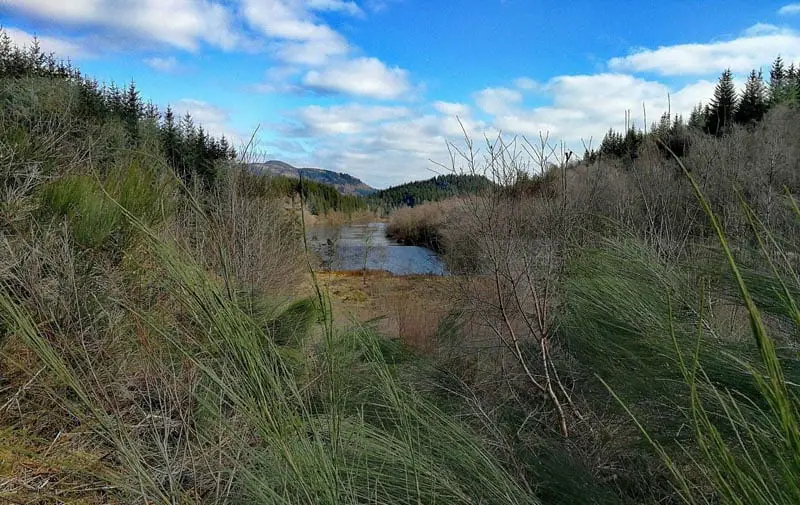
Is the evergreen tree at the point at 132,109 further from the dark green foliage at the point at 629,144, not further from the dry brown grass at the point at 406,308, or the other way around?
the dark green foliage at the point at 629,144

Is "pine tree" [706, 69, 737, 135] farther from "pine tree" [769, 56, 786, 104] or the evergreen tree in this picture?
the evergreen tree

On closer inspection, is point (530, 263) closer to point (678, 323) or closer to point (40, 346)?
point (678, 323)

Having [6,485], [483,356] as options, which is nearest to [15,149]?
[6,485]

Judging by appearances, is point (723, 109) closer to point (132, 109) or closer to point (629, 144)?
point (629, 144)

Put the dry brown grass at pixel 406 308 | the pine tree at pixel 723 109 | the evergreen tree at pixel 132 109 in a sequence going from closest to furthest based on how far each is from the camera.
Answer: the pine tree at pixel 723 109
the dry brown grass at pixel 406 308
the evergreen tree at pixel 132 109

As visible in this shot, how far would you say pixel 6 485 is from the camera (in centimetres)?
218

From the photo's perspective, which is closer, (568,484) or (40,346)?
(40,346)

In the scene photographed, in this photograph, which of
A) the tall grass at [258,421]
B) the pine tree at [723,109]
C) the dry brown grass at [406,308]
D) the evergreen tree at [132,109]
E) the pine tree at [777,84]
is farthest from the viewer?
the pine tree at [777,84]

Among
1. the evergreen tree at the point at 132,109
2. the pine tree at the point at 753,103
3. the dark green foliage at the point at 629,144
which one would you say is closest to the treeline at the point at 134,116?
the evergreen tree at the point at 132,109

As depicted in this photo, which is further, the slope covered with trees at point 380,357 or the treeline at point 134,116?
the treeline at point 134,116

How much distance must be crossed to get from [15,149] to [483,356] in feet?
16.7

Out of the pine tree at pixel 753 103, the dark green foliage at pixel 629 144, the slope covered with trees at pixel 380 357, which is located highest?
the pine tree at pixel 753 103

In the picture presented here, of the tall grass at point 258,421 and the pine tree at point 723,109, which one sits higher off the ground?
the pine tree at point 723,109

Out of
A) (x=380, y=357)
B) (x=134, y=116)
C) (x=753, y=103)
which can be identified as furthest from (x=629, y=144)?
(x=753, y=103)
